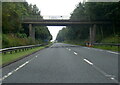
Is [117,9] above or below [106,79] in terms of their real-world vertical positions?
above

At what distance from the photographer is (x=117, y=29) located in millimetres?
66750

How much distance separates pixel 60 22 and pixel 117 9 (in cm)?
1580

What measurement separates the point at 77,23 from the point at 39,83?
55.2 metres

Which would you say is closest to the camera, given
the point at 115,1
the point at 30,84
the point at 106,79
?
the point at 30,84

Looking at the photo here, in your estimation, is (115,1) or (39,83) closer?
(39,83)

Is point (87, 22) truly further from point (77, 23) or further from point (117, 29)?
point (117, 29)

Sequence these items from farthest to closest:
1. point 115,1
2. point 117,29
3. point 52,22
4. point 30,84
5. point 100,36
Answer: point 100,36, point 117,29, point 52,22, point 115,1, point 30,84

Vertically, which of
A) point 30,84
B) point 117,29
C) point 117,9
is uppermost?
point 117,9

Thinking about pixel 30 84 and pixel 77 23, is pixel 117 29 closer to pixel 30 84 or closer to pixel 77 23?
pixel 77 23

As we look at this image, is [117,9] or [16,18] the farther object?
[117,9]

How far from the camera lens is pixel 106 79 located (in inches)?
330

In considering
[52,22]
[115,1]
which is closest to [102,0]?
[115,1]

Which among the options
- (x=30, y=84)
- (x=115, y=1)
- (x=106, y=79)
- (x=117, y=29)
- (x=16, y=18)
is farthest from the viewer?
(x=117, y=29)

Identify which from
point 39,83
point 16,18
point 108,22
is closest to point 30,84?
point 39,83
